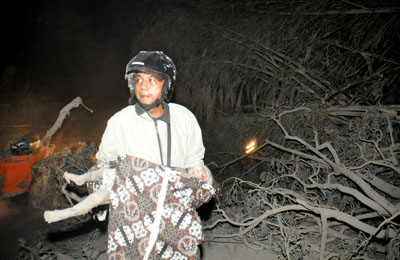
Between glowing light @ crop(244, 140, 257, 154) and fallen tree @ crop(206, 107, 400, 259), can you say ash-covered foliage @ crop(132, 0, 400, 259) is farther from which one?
glowing light @ crop(244, 140, 257, 154)

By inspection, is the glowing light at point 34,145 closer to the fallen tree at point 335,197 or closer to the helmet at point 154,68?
the fallen tree at point 335,197

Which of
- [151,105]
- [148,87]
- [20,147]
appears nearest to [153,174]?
[151,105]

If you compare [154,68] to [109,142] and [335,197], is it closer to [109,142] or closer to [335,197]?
[109,142]

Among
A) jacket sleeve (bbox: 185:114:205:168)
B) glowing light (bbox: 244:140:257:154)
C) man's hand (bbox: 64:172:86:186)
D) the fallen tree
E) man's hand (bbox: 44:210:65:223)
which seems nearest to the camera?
man's hand (bbox: 44:210:65:223)

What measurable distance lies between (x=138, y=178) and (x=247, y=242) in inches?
124

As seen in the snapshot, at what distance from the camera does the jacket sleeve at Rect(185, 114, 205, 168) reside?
192 cm

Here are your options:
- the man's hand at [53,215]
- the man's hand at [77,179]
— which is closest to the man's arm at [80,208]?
the man's hand at [53,215]

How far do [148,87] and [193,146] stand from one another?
543 mm

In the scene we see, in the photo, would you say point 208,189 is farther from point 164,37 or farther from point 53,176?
point 164,37

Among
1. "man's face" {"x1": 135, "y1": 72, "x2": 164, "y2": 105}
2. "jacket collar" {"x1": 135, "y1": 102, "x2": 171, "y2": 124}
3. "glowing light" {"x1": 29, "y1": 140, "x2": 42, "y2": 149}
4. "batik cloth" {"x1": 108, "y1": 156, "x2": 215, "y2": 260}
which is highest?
"man's face" {"x1": 135, "y1": 72, "x2": 164, "y2": 105}

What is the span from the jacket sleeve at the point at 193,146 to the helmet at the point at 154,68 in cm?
28

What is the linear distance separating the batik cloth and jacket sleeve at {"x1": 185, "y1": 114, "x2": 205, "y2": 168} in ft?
0.69

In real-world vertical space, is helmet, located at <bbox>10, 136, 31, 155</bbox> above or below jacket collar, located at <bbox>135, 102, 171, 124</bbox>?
below

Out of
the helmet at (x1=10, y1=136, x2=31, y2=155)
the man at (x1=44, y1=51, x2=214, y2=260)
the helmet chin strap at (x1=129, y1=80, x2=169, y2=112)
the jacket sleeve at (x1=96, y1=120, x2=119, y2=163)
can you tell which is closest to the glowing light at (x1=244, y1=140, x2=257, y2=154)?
the man at (x1=44, y1=51, x2=214, y2=260)
